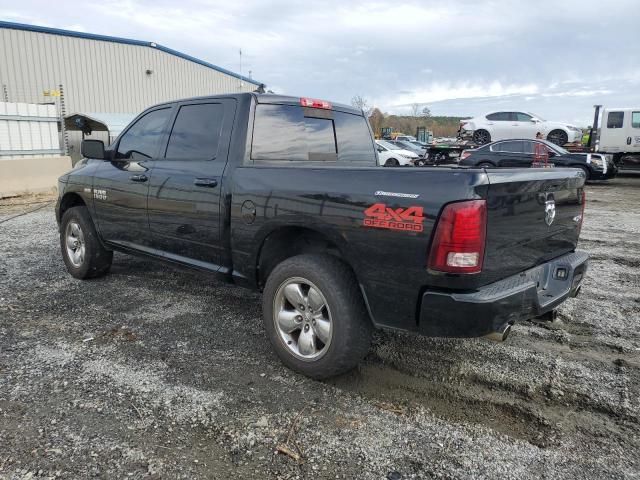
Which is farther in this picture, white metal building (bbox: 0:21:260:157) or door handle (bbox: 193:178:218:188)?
white metal building (bbox: 0:21:260:157)

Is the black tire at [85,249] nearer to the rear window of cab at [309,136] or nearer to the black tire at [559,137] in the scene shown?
the rear window of cab at [309,136]

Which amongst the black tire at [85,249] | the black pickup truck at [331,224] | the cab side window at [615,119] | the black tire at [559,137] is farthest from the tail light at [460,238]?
the black tire at [559,137]

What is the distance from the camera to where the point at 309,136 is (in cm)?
405

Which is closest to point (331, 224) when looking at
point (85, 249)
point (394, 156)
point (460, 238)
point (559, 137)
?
point (460, 238)

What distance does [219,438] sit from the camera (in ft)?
8.57

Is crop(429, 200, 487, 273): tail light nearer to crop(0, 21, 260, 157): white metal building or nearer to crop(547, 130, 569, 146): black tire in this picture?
crop(0, 21, 260, 157): white metal building

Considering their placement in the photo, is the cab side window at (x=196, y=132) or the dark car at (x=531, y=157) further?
the dark car at (x=531, y=157)

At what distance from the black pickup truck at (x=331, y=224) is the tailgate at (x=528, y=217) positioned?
0.01m

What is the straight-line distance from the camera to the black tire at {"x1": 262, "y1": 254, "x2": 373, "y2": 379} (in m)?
2.92

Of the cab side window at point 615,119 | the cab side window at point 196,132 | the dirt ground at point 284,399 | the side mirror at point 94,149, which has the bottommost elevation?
the dirt ground at point 284,399

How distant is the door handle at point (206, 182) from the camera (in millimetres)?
3631

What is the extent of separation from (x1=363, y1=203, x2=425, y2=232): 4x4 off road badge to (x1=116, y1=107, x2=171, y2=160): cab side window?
2.43 m

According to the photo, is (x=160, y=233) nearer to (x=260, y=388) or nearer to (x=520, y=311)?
(x=260, y=388)

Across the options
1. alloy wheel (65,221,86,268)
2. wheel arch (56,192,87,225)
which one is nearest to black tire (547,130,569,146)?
wheel arch (56,192,87,225)
